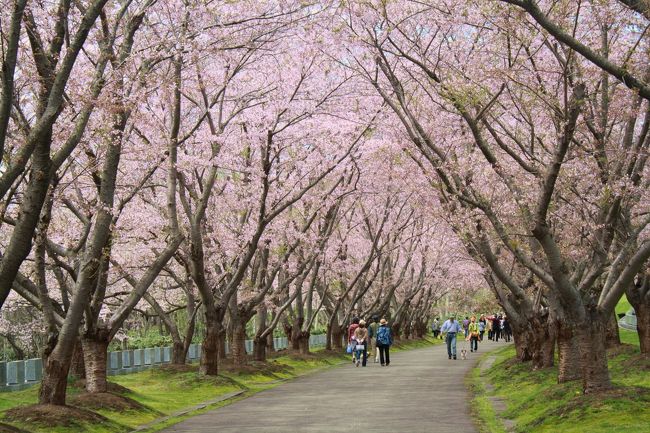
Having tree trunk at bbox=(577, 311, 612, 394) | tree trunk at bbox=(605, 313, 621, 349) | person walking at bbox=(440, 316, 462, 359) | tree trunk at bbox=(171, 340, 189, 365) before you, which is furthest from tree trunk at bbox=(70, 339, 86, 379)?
person walking at bbox=(440, 316, 462, 359)

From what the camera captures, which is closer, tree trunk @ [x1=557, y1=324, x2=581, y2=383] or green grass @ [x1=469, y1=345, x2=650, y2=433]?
green grass @ [x1=469, y1=345, x2=650, y2=433]

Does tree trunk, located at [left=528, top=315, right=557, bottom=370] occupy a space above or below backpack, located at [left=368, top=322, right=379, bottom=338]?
below

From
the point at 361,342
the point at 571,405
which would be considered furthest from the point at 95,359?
the point at 361,342

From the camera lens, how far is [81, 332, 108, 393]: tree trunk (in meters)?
16.9

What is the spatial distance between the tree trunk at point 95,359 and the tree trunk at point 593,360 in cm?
914

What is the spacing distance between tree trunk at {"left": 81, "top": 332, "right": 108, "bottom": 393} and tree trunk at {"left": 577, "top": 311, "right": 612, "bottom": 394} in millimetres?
9142

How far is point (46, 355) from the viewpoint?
48.7ft

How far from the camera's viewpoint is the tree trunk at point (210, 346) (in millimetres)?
23281

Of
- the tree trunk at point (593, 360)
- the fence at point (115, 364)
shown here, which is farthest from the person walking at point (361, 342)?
the tree trunk at point (593, 360)

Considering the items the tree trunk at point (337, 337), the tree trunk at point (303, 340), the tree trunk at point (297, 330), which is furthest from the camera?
the tree trunk at point (337, 337)

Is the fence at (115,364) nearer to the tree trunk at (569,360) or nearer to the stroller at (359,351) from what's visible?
the stroller at (359,351)

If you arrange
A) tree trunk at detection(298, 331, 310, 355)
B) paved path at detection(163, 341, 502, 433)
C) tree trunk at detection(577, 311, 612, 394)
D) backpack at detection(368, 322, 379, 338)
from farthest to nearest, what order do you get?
tree trunk at detection(298, 331, 310, 355) < backpack at detection(368, 322, 379, 338) < tree trunk at detection(577, 311, 612, 394) < paved path at detection(163, 341, 502, 433)

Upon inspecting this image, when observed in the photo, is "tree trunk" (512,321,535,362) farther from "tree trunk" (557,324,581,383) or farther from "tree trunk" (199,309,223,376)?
"tree trunk" (199,309,223,376)

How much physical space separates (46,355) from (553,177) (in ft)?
29.7
